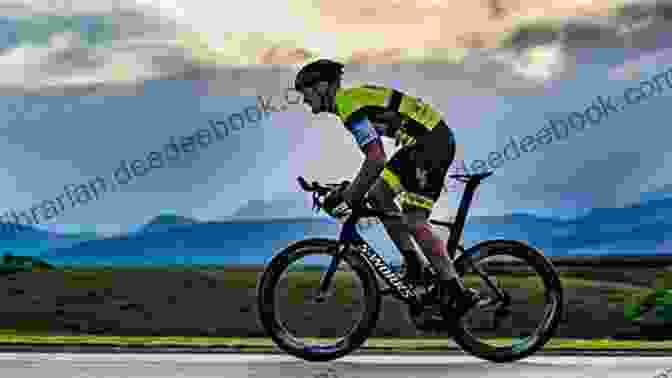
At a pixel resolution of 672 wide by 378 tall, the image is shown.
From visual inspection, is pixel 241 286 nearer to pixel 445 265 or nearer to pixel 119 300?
pixel 119 300

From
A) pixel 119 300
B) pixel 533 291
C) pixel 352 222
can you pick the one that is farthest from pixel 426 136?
pixel 119 300

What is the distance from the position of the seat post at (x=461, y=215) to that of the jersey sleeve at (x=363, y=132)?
0.65 metres

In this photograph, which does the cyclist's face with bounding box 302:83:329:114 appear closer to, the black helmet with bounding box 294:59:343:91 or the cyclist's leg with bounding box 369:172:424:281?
the black helmet with bounding box 294:59:343:91

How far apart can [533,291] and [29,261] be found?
276 inches

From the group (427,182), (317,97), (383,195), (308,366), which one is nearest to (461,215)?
(427,182)

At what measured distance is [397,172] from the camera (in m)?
6.47

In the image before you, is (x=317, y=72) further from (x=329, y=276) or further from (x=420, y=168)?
(x=329, y=276)

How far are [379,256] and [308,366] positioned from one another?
78 centimetres

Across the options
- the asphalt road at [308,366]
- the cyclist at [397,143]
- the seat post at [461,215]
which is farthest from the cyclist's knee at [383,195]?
the asphalt road at [308,366]

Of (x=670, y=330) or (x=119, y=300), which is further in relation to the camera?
(x=119, y=300)

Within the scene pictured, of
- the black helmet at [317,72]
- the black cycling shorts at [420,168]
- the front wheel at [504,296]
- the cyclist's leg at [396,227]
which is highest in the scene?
the black helmet at [317,72]

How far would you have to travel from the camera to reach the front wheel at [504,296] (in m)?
6.74

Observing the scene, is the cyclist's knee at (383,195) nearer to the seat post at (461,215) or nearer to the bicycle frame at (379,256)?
the bicycle frame at (379,256)

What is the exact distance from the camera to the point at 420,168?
21.2ft
